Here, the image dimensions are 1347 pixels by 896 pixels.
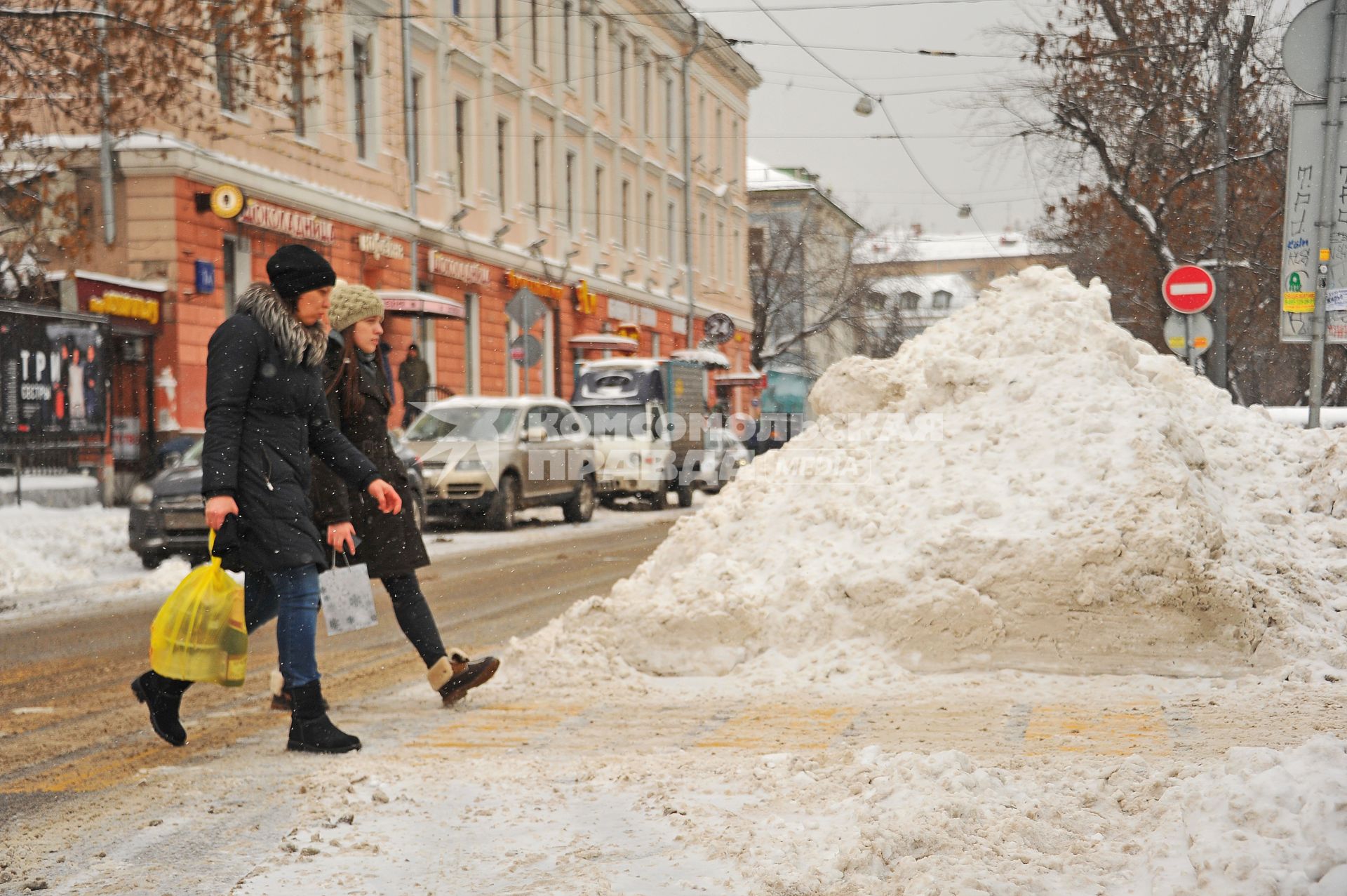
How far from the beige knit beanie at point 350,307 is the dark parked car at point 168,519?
7.17 meters

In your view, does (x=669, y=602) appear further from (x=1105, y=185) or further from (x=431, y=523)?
(x=1105, y=185)

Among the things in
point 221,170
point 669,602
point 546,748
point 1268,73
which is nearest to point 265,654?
point 669,602

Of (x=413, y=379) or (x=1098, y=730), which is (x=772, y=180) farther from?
(x=1098, y=730)

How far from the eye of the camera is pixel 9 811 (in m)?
4.41

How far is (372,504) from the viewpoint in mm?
5926

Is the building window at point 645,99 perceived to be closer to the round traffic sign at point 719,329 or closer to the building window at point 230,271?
the round traffic sign at point 719,329

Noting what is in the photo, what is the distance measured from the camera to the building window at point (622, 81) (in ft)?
131

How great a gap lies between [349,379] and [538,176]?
30.5 metres

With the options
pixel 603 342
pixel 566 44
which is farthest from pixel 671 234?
pixel 603 342

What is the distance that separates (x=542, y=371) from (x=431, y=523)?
15375 mm

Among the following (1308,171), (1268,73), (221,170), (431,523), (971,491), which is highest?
(1268,73)

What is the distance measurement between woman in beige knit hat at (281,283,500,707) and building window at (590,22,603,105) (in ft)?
110

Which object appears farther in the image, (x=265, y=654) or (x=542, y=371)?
(x=542, y=371)

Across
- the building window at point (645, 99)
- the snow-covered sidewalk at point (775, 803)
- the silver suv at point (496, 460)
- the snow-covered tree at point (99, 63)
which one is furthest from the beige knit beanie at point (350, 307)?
the building window at point (645, 99)
